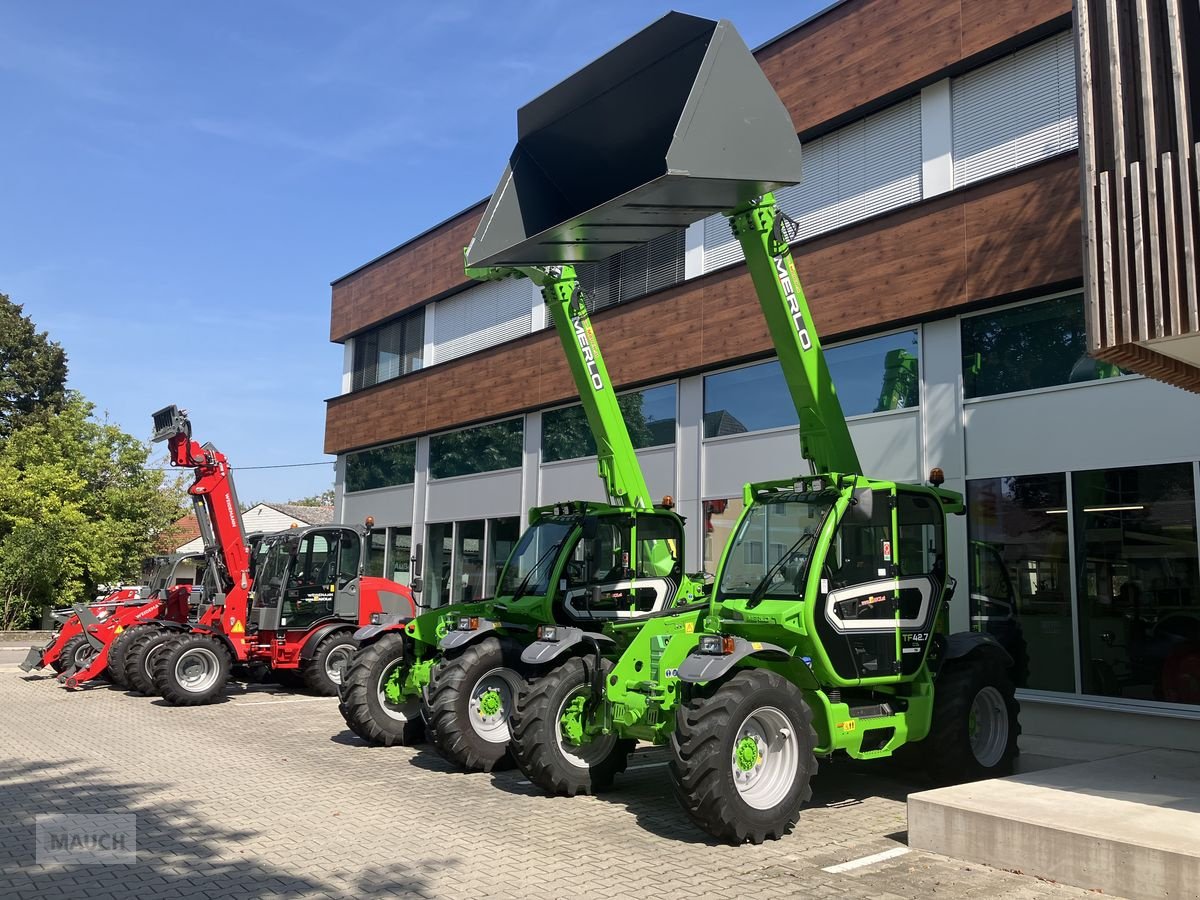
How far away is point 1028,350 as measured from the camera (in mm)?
11742

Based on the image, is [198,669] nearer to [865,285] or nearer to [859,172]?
[865,285]

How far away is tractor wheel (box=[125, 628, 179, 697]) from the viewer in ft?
45.1

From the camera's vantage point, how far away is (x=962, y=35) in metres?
12.5

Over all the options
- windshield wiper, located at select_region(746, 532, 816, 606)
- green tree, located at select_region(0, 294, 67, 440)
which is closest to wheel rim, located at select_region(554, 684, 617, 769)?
windshield wiper, located at select_region(746, 532, 816, 606)

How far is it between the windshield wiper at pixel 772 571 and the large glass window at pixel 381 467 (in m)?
16.8

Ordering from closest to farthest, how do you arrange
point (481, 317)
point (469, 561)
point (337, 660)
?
point (337, 660), point (469, 561), point (481, 317)

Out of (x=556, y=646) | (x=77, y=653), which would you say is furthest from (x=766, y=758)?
(x=77, y=653)

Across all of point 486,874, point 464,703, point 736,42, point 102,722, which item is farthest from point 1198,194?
Answer: point 102,722

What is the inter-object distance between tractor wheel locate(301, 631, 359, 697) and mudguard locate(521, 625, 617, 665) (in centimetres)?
620

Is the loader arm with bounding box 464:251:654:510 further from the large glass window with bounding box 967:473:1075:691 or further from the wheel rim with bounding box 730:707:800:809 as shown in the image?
the large glass window with bounding box 967:473:1075:691

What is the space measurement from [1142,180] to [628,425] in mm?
11432

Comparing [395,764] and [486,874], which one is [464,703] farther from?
[486,874]

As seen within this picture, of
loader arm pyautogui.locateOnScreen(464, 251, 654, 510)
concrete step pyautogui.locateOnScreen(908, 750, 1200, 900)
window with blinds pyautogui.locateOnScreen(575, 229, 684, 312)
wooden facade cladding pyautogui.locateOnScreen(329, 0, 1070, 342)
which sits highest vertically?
wooden facade cladding pyautogui.locateOnScreen(329, 0, 1070, 342)

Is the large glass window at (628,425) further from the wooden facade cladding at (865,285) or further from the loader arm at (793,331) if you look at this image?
the loader arm at (793,331)
